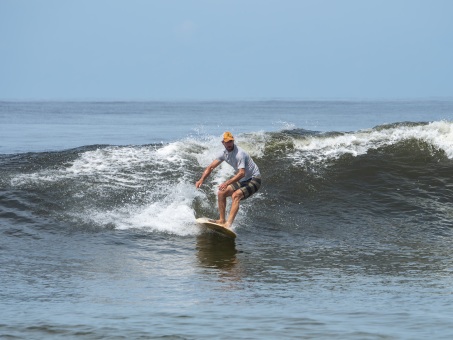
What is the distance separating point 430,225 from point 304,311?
6.82 meters

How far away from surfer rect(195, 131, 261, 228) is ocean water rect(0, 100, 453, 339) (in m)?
0.59

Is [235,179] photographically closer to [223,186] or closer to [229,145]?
[223,186]

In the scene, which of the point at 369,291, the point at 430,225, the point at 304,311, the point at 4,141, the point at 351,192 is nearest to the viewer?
the point at 304,311

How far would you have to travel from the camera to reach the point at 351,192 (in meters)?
16.7

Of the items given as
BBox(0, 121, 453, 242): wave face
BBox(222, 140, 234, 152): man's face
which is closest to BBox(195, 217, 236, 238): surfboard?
BBox(0, 121, 453, 242): wave face

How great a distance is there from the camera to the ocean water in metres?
7.95

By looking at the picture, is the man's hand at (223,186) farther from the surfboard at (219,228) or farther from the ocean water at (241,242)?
the ocean water at (241,242)

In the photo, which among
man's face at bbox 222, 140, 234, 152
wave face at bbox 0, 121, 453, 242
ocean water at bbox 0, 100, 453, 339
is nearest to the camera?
ocean water at bbox 0, 100, 453, 339

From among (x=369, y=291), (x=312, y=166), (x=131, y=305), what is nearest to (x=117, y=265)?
(x=131, y=305)

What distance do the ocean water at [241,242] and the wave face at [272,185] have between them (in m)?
0.04

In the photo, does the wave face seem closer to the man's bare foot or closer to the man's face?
the man's bare foot

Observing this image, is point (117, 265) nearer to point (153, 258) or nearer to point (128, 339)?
point (153, 258)

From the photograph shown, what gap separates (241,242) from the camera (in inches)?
517

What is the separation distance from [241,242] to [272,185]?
415 cm
